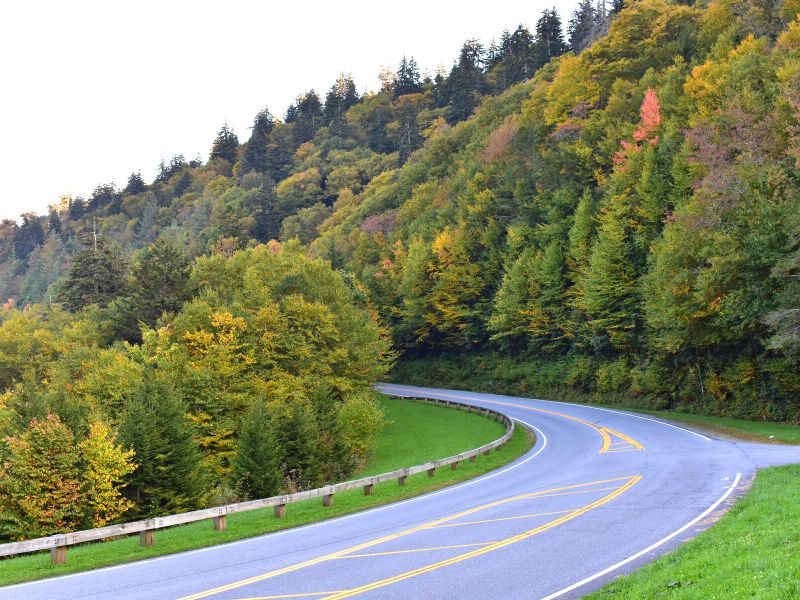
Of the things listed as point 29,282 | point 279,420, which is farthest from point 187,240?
point 279,420

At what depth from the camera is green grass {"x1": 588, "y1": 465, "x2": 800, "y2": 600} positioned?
8668mm

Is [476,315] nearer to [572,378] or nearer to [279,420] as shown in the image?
[572,378]

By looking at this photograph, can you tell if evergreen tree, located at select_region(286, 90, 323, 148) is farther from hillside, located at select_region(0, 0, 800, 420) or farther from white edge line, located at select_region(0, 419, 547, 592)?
white edge line, located at select_region(0, 419, 547, 592)

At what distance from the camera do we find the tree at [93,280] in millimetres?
73250

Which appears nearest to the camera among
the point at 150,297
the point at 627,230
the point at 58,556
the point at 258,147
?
the point at 58,556

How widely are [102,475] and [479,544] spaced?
14.1m

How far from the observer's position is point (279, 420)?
31047 millimetres

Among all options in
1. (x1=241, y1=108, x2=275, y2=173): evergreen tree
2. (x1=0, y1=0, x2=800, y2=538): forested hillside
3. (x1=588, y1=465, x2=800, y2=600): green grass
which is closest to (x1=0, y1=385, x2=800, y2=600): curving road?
(x1=588, y1=465, x2=800, y2=600): green grass

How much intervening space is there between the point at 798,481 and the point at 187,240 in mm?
125711

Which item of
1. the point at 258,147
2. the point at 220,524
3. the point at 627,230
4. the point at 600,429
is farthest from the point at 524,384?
the point at 258,147

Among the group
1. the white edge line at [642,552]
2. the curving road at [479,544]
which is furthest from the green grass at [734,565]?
the curving road at [479,544]

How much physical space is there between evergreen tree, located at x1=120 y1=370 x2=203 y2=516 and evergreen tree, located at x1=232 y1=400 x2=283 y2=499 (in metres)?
1.68

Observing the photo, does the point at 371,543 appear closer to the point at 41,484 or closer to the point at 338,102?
the point at 41,484

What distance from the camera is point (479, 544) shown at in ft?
45.6
